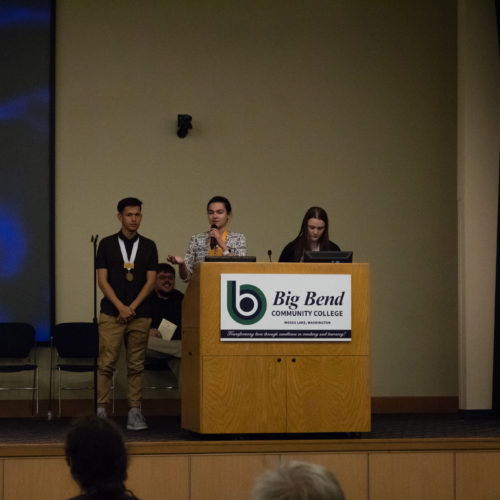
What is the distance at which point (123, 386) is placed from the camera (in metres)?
8.08

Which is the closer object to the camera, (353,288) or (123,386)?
(353,288)

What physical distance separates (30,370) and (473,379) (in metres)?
3.83

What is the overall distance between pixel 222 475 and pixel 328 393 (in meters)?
0.80

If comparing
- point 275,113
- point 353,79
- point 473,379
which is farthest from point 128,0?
point 473,379

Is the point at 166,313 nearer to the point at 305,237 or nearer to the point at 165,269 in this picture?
the point at 165,269

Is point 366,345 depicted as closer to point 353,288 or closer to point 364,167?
point 353,288

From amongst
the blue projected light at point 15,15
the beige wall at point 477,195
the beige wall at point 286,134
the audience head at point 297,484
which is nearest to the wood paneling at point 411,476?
the beige wall at point 477,195

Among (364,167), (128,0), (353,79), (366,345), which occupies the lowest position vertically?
(366,345)

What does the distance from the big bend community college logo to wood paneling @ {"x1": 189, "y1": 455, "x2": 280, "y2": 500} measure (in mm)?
709

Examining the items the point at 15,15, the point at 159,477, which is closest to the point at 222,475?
the point at 159,477

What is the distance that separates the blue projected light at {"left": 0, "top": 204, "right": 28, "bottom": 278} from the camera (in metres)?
7.89

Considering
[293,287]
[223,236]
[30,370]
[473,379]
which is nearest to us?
[293,287]

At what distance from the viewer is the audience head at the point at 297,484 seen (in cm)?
196

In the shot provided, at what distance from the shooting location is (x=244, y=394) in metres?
5.32
